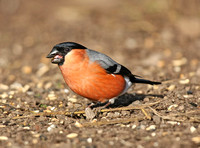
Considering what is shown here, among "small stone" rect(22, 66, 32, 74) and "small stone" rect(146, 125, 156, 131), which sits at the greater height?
"small stone" rect(22, 66, 32, 74)

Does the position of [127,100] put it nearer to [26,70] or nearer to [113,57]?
[113,57]

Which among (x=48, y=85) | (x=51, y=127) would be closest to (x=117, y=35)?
(x=48, y=85)

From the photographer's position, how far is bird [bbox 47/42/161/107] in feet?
15.5

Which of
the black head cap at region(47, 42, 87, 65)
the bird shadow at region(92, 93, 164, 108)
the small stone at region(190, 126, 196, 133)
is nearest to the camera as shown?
the small stone at region(190, 126, 196, 133)

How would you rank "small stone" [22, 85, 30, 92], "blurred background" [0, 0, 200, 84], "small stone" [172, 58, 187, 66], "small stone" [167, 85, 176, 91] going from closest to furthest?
"small stone" [167, 85, 176, 91] → "small stone" [22, 85, 30, 92] → "small stone" [172, 58, 187, 66] → "blurred background" [0, 0, 200, 84]

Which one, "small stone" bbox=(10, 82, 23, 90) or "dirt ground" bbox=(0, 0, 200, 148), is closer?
"dirt ground" bbox=(0, 0, 200, 148)

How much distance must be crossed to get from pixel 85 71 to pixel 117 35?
4.98 metres

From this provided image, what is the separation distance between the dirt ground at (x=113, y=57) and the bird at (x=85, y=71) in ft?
1.12

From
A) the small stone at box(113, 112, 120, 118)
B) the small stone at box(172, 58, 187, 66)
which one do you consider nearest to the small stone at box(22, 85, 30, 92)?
the small stone at box(113, 112, 120, 118)

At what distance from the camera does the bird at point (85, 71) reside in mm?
4734

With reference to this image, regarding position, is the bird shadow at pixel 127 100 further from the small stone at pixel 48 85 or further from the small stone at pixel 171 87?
the small stone at pixel 48 85

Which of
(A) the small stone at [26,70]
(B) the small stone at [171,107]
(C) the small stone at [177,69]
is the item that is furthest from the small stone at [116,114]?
(A) the small stone at [26,70]

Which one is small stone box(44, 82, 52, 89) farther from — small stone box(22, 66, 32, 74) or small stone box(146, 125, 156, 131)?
small stone box(146, 125, 156, 131)

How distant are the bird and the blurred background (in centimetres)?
209
